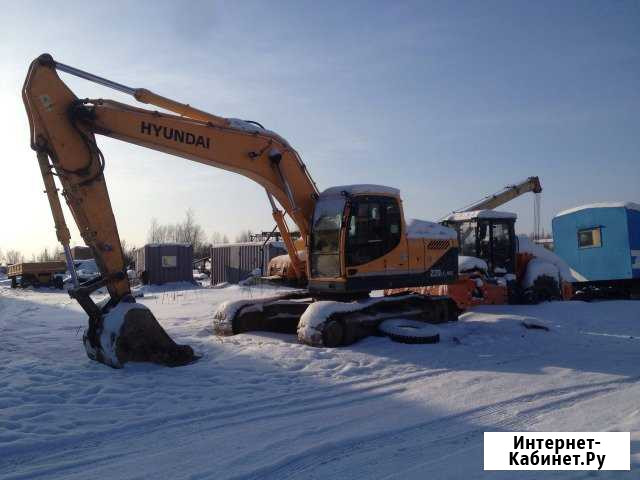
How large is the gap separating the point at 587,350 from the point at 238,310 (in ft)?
21.0

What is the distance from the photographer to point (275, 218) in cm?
1049

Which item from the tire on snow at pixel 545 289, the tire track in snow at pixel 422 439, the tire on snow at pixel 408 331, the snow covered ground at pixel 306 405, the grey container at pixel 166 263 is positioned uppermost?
the grey container at pixel 166 263

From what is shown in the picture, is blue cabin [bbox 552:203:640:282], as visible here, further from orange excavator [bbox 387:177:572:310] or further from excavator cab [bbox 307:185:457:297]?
excavator cab [bbox 307:185:457:297]

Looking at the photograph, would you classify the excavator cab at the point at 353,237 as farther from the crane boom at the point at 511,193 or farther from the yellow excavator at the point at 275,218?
the crane boom at the point at 511,193

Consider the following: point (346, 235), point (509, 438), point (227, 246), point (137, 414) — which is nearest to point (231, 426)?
point (137, 414)

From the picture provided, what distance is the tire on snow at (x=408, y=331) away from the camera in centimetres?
945

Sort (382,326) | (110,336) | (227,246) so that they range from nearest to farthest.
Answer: (110,336) < (382,326) < (227,246)

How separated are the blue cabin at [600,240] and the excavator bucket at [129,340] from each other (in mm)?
16092

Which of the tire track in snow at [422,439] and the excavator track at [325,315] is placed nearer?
the tire track in snow at [422,439]

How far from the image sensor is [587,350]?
30.6ft

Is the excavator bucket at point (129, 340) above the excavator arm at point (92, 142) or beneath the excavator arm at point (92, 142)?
beneath

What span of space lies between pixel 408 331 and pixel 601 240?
12837 millimetres

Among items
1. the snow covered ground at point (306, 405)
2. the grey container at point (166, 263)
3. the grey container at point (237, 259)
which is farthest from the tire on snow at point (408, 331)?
the grey container at point (166, 263)

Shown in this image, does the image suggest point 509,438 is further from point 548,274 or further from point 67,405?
point 548,274
